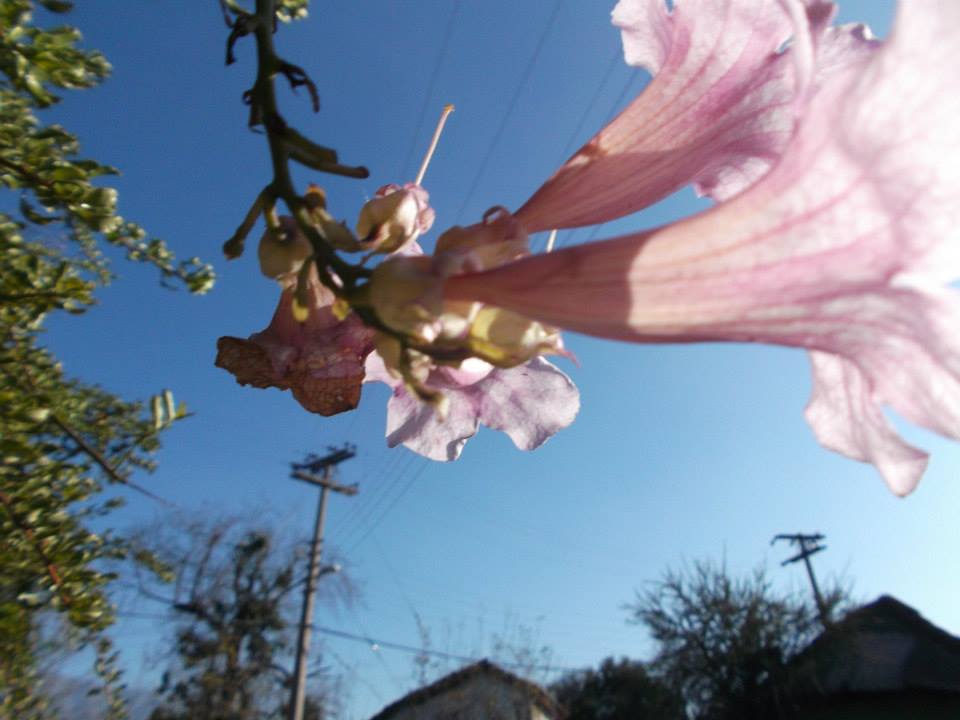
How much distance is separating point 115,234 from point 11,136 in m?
Answer: 0.46

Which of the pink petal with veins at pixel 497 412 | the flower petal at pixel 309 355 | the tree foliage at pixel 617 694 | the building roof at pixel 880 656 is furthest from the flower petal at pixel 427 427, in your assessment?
the tree foliage at pixel 617 694

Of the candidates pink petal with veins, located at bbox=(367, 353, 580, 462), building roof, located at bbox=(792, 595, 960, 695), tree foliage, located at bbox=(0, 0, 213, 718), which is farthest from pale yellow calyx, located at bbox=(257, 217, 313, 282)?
building roof, located at bbox=(792, 595, 960, 695)

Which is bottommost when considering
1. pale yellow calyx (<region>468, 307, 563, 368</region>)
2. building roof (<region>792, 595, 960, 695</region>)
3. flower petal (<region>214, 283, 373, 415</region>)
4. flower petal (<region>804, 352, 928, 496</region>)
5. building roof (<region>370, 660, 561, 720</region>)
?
flower petal (<region>804, 352, 928, 496</region>)

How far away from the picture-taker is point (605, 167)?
0.71m

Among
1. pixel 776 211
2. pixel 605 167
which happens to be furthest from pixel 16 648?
pixel 776 211

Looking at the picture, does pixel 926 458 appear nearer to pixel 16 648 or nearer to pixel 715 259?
pixel 715 259

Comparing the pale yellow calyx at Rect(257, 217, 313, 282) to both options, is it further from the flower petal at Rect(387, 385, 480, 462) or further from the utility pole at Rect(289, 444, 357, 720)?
the utility pole at Rect(289, 444, 357, 720)

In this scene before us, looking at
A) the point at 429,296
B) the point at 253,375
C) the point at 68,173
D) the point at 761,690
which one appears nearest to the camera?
the point at 429,296

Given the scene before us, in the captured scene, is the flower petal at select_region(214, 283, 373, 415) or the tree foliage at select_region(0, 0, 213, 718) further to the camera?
A: the tree foliage at select_region(0, 0, 213, 718)

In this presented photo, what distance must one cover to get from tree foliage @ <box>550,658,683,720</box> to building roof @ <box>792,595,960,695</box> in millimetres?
3615

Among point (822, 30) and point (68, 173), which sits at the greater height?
point (68, 173)

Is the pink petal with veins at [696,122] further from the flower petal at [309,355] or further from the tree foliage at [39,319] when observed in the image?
the tree foliage at [39,319]

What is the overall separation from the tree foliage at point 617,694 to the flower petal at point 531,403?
20.3 metres

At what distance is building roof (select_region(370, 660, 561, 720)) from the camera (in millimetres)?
15117
